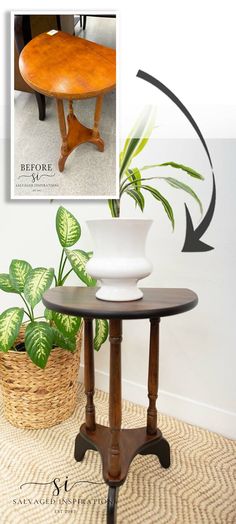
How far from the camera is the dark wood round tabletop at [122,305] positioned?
3.02 ft

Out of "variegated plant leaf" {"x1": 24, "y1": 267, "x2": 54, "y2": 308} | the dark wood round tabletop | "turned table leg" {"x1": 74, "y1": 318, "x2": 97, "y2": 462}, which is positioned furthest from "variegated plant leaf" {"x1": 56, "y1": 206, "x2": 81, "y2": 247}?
"turned table leg" {"x1": 74, "y1": 318, "x2": 97, "y2": 462}

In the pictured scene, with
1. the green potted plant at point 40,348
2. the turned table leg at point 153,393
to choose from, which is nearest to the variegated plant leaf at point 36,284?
the green potted plant at point 40,348

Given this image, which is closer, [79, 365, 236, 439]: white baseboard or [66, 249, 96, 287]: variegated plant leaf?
[66, 249, 96, 287]: variegated plant leaf

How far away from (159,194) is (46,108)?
59cm

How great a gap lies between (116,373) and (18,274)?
0.56m

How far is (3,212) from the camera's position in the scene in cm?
186

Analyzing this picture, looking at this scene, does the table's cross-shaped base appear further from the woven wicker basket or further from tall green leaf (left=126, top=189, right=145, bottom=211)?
tall green leaf (left=126, top=189, right=145, bottom=211)

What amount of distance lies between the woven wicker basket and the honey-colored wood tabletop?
3.10 ft

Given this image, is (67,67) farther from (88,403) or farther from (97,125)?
(88,403)

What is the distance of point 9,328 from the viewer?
1.32 meters

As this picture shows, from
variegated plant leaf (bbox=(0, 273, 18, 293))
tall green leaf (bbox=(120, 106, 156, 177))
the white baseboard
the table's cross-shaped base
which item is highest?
tall green leaf (bbox=(120, 106, 156, 177))

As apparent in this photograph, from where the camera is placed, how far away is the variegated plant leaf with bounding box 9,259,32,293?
1.39 meters

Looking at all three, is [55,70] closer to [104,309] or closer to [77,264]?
[77,264]

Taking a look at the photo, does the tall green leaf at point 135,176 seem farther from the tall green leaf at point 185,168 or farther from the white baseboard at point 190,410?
the white baseboard at point 190,410
